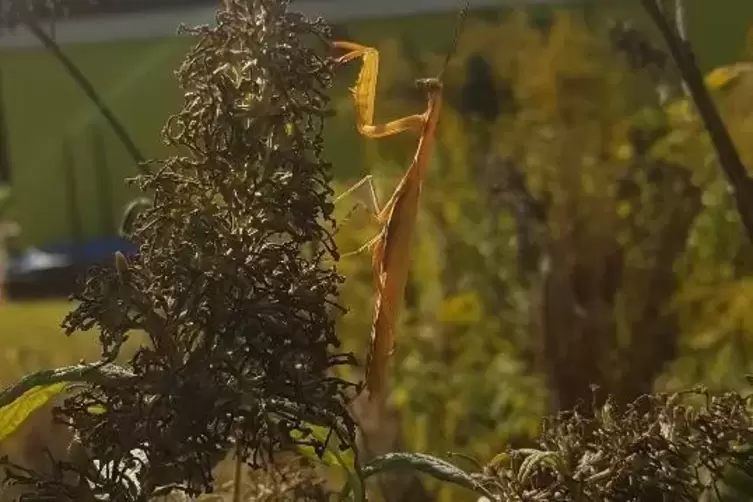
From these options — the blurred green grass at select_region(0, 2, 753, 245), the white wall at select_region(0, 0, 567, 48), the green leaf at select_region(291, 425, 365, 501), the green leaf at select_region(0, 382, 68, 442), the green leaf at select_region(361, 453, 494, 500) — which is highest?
the green leaf at select_region(0, 382, 68, 442)

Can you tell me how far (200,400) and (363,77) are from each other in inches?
4.7

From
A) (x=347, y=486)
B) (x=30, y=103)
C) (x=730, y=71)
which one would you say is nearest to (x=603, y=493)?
(x=347, y=486)

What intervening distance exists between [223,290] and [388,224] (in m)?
0.11

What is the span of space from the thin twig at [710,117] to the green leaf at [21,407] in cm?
30

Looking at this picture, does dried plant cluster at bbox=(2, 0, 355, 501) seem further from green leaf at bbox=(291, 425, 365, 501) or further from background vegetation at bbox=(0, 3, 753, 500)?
background vegetation at bbox=(0, 3, 753, 500)

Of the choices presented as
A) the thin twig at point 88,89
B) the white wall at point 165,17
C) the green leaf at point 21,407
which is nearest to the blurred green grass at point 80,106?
the white wall at point 165,17

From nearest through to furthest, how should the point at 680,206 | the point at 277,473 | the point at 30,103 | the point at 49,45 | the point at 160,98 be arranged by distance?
the point at 277,473
the point at 49,45
the point at 680,206
the point at 160,98
the point at 30,103

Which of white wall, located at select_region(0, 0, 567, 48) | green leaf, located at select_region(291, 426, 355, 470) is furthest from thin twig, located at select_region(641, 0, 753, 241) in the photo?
white wall, located at select_region(0, 0, 567, 48)

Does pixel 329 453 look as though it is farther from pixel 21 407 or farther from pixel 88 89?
pixel 88 89

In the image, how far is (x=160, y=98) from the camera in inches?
147

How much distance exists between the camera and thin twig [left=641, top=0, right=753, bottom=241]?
53 centimetres

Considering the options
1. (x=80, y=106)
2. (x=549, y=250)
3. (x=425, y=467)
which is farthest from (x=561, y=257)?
(x=80, y=106)

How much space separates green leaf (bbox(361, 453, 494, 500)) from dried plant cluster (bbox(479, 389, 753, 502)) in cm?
1

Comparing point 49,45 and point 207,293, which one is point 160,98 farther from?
point 207,293
